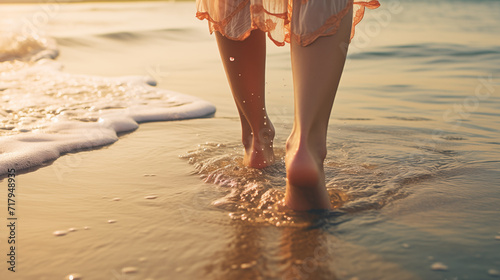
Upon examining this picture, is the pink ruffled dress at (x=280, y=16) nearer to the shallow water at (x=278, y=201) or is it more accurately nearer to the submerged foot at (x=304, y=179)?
the submerged foot at (x=304, y=179)

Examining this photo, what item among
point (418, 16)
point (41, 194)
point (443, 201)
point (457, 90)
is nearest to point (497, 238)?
point (443, 201)

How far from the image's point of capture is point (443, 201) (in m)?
1.62

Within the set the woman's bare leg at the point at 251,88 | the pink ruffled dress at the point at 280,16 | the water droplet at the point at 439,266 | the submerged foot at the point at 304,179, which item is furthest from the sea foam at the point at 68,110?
the water droplet at the point at 439,266

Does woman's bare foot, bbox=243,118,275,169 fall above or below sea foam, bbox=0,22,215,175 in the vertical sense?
above

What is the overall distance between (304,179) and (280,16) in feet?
1.82

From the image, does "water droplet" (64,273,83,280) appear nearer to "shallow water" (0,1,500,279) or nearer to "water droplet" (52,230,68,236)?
"shallow water" (0,1,500,279)

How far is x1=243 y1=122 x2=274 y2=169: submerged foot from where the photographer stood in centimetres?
200

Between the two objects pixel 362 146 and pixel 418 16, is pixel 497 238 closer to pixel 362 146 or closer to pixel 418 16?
pixel 362 146

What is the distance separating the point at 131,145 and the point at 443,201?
1.41m

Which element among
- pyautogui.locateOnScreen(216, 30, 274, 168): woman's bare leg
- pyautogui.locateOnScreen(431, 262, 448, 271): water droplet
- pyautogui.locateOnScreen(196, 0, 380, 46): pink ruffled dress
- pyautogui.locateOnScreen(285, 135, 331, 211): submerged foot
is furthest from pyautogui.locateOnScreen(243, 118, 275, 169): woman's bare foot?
pyautogui.locateOnScreen(431, 262, 448, 271): water droplet

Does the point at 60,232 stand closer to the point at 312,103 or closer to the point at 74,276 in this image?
the point at 74,276

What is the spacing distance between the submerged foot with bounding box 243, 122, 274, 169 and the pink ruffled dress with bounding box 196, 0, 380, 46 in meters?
0.36

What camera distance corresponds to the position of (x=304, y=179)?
1.43 metres

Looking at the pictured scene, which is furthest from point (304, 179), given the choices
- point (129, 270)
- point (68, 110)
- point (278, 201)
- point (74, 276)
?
point (68, 110)
